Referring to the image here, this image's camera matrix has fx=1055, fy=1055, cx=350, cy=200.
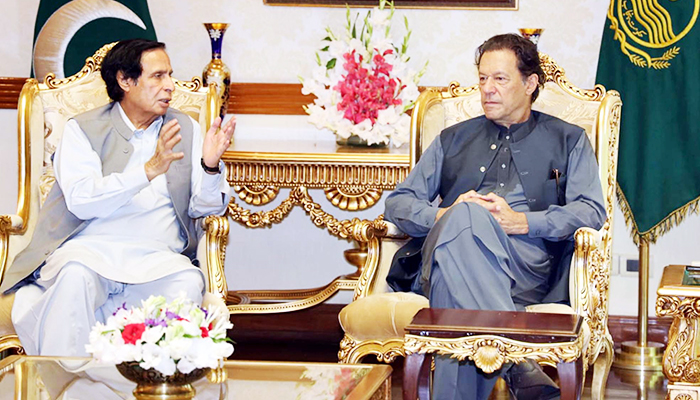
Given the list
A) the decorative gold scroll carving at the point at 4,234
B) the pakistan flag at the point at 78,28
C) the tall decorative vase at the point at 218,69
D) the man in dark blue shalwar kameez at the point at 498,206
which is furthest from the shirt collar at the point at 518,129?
the pakistan flag at the point at 78,28

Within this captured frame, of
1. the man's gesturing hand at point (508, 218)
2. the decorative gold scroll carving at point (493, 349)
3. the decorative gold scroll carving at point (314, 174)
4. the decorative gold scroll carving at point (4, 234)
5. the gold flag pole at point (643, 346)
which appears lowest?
the gold flag pole at point (643, 346)

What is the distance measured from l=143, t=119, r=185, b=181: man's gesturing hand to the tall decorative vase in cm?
126

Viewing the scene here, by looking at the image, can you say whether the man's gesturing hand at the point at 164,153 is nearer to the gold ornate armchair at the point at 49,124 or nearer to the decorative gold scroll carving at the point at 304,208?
the gold ornate armchair at the point at 49,124

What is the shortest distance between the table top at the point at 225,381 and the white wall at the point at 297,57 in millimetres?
2222

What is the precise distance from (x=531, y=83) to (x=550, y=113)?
33 centimetres

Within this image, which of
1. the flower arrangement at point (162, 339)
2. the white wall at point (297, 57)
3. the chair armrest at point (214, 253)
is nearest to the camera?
the flower arrangement at point (162, 339)

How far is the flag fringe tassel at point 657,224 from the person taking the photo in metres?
4.44

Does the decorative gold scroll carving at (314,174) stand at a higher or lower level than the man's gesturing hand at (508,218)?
higher

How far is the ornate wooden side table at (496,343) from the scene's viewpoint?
2.78m

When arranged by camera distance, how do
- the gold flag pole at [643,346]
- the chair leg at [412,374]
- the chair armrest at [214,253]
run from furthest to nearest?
the gold flag pole at [643,346] < the chair armrest at [214,253] < the chair leg at [412,374]

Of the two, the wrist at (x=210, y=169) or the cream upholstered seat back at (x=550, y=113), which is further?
the cream upholstered seat back at (x=550, y=113)

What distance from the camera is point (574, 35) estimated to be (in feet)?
16.0

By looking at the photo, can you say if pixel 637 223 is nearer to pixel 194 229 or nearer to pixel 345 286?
pixel 345 286

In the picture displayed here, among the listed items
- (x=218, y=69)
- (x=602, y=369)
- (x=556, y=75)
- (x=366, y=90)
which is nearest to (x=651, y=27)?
(x=556, y=75)
